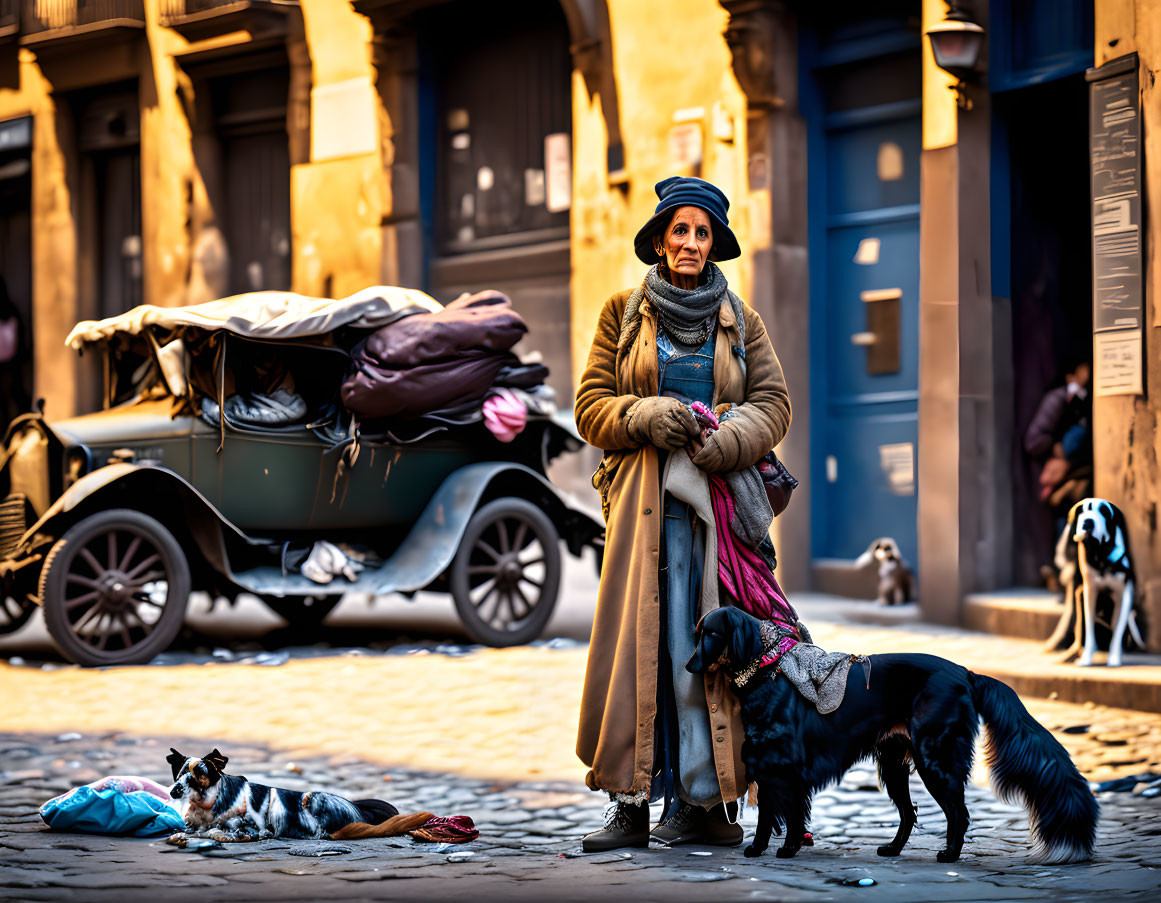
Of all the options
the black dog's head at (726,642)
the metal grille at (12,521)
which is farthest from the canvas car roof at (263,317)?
the black dog's head at (726,642)

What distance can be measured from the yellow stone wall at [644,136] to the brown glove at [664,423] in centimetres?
751

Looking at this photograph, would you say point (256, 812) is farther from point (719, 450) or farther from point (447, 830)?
point (719, 450)

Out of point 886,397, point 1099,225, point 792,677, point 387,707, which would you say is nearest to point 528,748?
point 387,707

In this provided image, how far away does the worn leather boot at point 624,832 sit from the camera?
467 centimetres

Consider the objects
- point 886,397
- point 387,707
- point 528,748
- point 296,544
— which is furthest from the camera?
point 886,397

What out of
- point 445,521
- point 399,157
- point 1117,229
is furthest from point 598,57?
point 1117,229

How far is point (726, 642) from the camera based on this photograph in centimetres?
443

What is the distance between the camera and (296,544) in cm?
962

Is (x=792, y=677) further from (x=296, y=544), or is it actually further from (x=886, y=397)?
(x=886, y=397)

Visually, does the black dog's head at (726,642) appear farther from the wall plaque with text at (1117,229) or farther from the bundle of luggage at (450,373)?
the bundle of luggage at (450,373)

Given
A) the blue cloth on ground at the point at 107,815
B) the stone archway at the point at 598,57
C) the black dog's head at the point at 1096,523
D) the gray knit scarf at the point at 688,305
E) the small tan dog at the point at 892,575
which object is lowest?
the blue cloth on ground at the point at 107,815

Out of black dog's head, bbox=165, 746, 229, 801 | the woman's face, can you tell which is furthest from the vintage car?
the woman's face

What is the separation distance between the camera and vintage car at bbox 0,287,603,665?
→ 883 centimetres

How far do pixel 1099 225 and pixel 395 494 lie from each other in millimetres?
4575
